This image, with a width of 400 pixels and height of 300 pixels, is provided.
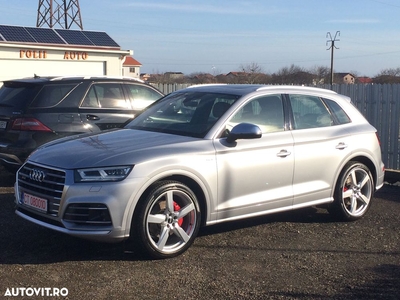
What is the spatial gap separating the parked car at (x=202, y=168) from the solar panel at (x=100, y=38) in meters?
13.9

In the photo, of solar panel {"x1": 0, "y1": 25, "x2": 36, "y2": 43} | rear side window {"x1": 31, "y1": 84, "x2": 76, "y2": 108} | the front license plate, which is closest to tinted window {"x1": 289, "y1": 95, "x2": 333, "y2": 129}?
the front license plate

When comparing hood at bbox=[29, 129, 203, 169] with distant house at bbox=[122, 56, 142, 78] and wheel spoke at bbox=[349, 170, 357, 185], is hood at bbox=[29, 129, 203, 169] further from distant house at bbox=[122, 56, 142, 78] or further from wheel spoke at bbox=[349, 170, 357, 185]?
distant house at bbox=[122, 56, 142, 78]

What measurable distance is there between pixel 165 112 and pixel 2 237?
7.23 ft

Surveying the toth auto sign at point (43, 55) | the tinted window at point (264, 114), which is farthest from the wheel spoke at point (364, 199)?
the toth auto sign at point (43, 55)

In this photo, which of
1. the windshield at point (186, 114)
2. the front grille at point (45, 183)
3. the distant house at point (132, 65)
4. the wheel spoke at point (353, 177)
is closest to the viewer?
the front grille at point (45, 183)

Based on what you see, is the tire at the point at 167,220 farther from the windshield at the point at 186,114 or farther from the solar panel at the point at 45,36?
the solar panel at the point at 45,36

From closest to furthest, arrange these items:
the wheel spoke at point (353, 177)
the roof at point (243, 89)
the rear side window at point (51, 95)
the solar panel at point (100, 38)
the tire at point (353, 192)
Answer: the roof at point (243, 89) → the tire at point (353, 192) → the wheel spoke at point (353, 177) → the rear side window at point (51, 95) → the solar panel at point (100, 38)

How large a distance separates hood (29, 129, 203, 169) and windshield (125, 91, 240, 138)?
221 mm

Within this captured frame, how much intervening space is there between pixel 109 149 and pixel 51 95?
3438 mm

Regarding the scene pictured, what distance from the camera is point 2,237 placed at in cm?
620

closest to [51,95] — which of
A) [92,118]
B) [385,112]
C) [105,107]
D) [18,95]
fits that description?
[18,95]

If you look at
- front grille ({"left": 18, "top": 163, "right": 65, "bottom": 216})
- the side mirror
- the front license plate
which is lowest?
the front license plate

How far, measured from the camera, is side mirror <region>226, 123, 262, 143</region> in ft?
19.6

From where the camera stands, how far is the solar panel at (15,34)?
18.4 meters
